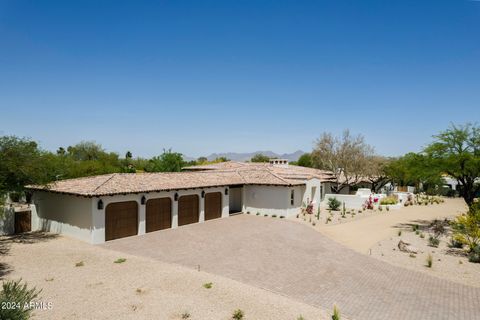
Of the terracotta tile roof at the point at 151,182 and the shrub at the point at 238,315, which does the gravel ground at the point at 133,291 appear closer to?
the shrub at the point at 238,315

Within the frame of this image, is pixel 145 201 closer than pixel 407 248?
No

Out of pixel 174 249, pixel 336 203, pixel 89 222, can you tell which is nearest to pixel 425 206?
pixel 336 203

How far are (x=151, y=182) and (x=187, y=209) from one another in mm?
3800

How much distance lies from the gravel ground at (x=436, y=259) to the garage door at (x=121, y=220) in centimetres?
1541

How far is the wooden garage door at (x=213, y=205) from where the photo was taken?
28.5 metres

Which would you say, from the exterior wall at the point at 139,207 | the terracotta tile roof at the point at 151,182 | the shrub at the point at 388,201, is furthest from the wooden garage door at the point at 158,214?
the shrub at the point at 388,201

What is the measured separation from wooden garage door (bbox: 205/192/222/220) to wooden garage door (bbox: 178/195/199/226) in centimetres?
140

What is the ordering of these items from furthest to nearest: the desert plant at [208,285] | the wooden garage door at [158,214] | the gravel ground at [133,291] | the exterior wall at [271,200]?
the exterior wall at [271,200] < the wooden garage door at [158,214] < the desert plant at [208,285] < the gravel ground at [133,291]

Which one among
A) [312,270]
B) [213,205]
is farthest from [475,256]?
[213,205]

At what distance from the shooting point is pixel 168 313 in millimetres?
10703

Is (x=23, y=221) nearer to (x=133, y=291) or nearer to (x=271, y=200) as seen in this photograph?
(x=133, y=291)

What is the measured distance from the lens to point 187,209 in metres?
26.5

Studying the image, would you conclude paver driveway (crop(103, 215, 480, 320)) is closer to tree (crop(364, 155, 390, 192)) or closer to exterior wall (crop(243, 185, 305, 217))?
exterior wall (crop(243, 185, 305, 217))

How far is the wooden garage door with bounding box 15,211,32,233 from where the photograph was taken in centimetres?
2269
